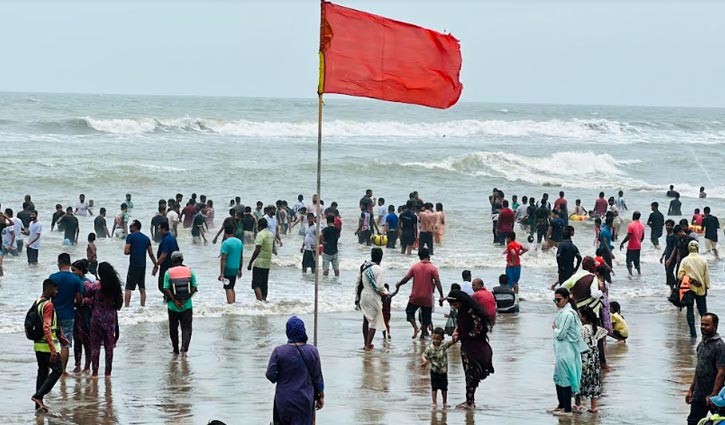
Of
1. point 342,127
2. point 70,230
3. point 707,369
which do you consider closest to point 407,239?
point 70,230

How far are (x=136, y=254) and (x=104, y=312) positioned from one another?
15.8 ft

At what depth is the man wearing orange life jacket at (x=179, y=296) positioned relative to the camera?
14.1 metres

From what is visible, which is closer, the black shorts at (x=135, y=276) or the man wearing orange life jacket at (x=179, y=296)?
the man wearing orange life jacket at (x=179, y=296)

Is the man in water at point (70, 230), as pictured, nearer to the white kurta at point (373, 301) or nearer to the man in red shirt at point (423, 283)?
the man in red shirt at point (423, 283)

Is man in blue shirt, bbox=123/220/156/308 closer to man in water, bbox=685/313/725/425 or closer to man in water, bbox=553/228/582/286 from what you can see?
man in water, bbox=553/228/582/286

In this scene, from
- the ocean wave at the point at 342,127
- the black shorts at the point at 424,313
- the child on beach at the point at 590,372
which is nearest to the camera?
the child on beach at the point at 590,372

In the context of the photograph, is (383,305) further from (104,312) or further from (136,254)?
(136,254)

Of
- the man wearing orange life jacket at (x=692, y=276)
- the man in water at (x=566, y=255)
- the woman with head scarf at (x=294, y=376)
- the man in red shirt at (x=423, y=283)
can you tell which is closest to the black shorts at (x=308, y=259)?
the man in water at (x=566, y=255)

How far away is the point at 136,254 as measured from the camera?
17.7m

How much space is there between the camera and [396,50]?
11.1m

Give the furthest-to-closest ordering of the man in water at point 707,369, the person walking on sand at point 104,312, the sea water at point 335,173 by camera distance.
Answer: the sea water at point 335,173 → the person walking on sand at point 104,312 → the man in water at point 707,369

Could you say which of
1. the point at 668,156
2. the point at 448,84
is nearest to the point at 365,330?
the point at 448,84

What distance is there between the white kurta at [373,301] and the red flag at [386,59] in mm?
3869

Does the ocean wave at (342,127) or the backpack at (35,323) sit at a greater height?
the ocean wave at (342,127)
